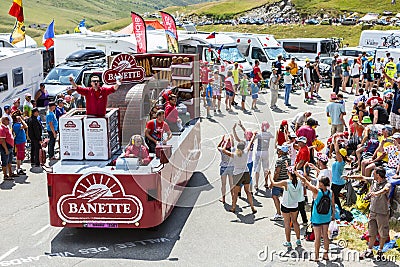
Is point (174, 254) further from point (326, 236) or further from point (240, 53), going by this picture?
point (240, 53)

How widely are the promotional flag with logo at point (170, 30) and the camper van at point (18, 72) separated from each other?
217 inches

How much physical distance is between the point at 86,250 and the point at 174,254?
149cm

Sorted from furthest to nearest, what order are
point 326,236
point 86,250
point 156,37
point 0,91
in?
point 156,37 → point 0,91 → point 86,250 → point 326,236

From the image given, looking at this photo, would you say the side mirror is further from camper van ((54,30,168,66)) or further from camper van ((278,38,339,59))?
camper van ((278,38,339,59))

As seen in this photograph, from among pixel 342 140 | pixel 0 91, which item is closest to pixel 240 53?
pixel 0 91

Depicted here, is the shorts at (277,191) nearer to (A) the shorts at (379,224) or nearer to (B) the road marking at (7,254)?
(A) the shorts at (379,224)

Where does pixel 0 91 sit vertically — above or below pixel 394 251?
above

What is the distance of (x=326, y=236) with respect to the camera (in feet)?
30.1

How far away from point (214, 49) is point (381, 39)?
39.5 ft

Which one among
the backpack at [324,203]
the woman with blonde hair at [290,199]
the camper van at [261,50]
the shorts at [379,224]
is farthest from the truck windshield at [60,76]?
the shorts at [379,224]

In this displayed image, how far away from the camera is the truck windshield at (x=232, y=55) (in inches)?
1126

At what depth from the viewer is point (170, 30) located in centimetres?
2512

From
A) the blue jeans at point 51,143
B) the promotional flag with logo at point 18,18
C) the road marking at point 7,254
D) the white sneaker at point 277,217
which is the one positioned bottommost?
the road marking at point 7,254

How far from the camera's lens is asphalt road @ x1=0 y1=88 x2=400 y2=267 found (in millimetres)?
9398
